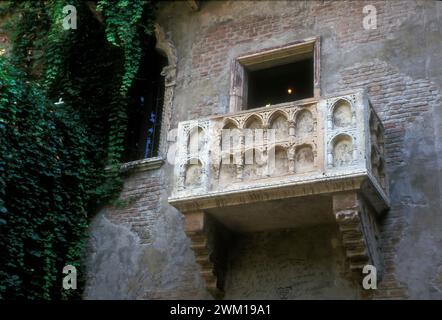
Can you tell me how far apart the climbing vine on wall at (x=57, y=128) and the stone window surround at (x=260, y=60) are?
59.8 inches

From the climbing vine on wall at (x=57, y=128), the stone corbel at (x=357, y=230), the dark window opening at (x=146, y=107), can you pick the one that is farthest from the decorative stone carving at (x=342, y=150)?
the climbing vine on wall at (x=57, y=128)

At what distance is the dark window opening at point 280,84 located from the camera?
10320mm

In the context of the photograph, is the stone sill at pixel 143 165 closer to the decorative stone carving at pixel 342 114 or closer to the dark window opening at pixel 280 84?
the dark window opening at pixel 280 84

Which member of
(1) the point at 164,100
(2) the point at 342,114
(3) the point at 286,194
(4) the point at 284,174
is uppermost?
(1) the point at 164,100

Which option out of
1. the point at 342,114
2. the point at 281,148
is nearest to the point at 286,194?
the point at 281,148

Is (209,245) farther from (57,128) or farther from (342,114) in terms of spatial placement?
(57,128)

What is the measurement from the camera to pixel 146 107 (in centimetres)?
1096

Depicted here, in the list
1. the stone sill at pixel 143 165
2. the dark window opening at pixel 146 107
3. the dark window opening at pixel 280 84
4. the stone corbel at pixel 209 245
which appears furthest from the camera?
the dark window opening at pixel 146 107

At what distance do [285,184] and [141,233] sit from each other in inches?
106

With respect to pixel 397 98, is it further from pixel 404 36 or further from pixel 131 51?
pixel 131 51

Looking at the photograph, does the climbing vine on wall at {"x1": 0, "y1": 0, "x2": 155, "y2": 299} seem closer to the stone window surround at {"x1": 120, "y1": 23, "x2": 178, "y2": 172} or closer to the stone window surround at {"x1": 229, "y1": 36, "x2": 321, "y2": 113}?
the stone window surround at {"x1": 120, "y1": 23, "x2": 178, "y2": 172}

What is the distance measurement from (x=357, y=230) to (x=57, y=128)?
4.45 metres

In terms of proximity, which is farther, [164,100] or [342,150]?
[164,100]

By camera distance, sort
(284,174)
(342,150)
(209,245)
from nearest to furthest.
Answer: (342,150), (284,174), (209,245)
